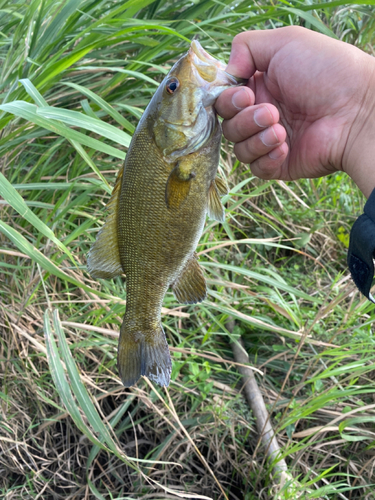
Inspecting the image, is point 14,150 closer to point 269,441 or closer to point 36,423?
point 36,423

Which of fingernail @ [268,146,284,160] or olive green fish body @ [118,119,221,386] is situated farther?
fingernail @ [268,146,284,160]

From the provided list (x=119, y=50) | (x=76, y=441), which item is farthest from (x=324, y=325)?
(x=119, y=50)

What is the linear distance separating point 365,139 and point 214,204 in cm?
60

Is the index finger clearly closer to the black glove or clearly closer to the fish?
the fish

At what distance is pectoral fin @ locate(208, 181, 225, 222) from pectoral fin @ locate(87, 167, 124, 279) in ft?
0.86

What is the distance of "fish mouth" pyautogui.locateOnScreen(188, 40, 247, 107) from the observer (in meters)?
1.20

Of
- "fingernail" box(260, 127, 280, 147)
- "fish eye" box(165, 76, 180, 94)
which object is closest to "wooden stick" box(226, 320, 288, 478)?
"fingernail" box(260, 127, 280, 147)

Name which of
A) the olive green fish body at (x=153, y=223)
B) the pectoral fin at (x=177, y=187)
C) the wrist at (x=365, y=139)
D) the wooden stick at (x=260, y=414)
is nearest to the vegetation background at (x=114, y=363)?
the wooden stick at (x=260, y=414)

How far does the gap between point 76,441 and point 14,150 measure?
5.17 ft

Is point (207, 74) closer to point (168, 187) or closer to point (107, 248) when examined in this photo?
point (168, 187)

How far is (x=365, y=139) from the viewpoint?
4.82 ft

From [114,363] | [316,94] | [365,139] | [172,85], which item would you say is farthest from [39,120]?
[114,363]

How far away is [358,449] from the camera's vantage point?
2.38 meters

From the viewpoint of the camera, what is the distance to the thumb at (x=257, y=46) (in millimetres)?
1484
